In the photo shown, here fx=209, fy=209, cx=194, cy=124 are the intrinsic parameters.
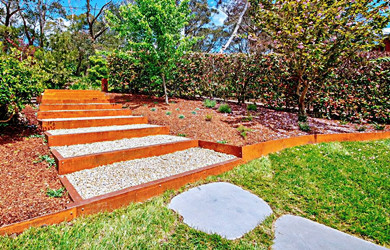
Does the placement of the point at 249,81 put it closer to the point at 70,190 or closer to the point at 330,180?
the point at 330,180

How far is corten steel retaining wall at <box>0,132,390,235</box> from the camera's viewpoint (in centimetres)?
181

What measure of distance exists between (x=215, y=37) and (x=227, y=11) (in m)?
3.28

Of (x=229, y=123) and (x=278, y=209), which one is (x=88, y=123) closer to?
(x=229, y=123)

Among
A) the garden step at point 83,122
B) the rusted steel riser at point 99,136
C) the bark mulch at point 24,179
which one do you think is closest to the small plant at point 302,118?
the rusted steel riser at point 99,136

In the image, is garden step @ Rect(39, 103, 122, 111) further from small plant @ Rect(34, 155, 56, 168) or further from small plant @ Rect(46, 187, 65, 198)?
small plant @ Rect(46, 187, 65, 198)

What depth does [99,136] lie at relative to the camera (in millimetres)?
3773

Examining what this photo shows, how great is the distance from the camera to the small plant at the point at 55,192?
213 cm

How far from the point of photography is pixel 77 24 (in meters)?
19.7

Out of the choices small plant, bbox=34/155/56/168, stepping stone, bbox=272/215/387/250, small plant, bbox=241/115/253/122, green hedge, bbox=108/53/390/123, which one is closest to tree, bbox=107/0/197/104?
green hedge, bbox=108/53/390/123

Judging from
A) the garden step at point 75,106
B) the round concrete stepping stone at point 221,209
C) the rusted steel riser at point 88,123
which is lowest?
the round concrete stepping stone at point 221,209

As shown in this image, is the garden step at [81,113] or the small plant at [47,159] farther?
the garden step at [81,113]

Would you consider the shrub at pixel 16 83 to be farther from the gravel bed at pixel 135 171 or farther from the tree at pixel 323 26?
the tree at pixel 323 26

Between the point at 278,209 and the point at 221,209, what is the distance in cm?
61

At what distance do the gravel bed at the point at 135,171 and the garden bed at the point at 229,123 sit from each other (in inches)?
35.8
